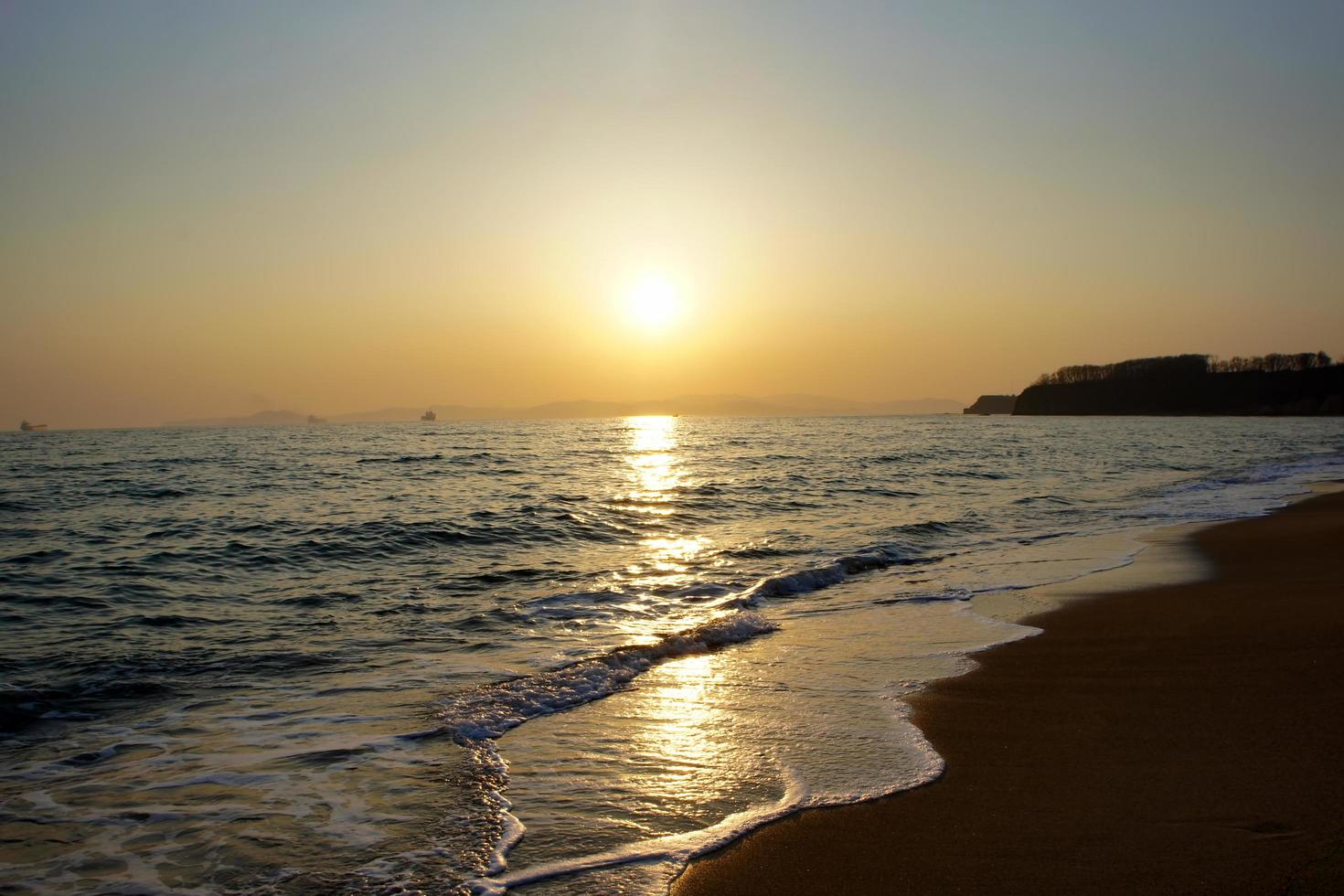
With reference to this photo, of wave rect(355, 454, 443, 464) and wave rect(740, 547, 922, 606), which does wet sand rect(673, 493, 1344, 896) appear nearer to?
wave rect(740, 547, 922, 606)

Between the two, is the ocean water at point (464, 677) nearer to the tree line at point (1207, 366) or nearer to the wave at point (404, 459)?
the wave at point (404, 459)

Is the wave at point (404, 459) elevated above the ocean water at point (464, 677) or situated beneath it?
elevated above

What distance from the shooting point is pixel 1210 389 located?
168 metres

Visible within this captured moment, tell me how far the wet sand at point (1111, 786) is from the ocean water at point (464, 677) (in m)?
0.32

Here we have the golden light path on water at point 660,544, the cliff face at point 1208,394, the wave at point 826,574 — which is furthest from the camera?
the cliff face at point 1208,394

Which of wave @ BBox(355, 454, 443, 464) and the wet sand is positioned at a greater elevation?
wave @ BBox(355, 454, 443, 464)

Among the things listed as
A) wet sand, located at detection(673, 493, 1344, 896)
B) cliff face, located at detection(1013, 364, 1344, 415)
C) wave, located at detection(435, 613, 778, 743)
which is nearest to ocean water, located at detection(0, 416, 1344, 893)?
wave, located at detection(435, 613, 778, 743)

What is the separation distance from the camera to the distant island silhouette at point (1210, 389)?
154 meters

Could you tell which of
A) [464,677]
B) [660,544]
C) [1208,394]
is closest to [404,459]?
[660,544]

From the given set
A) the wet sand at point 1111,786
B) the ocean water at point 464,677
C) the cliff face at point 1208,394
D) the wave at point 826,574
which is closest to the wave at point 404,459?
the ocean water at point 464,677

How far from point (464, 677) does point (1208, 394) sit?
196 metres

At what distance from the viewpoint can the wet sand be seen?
12.4 ft

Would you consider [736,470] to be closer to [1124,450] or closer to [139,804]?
[1124,450]

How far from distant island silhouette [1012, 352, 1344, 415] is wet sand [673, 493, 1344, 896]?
18020cm
